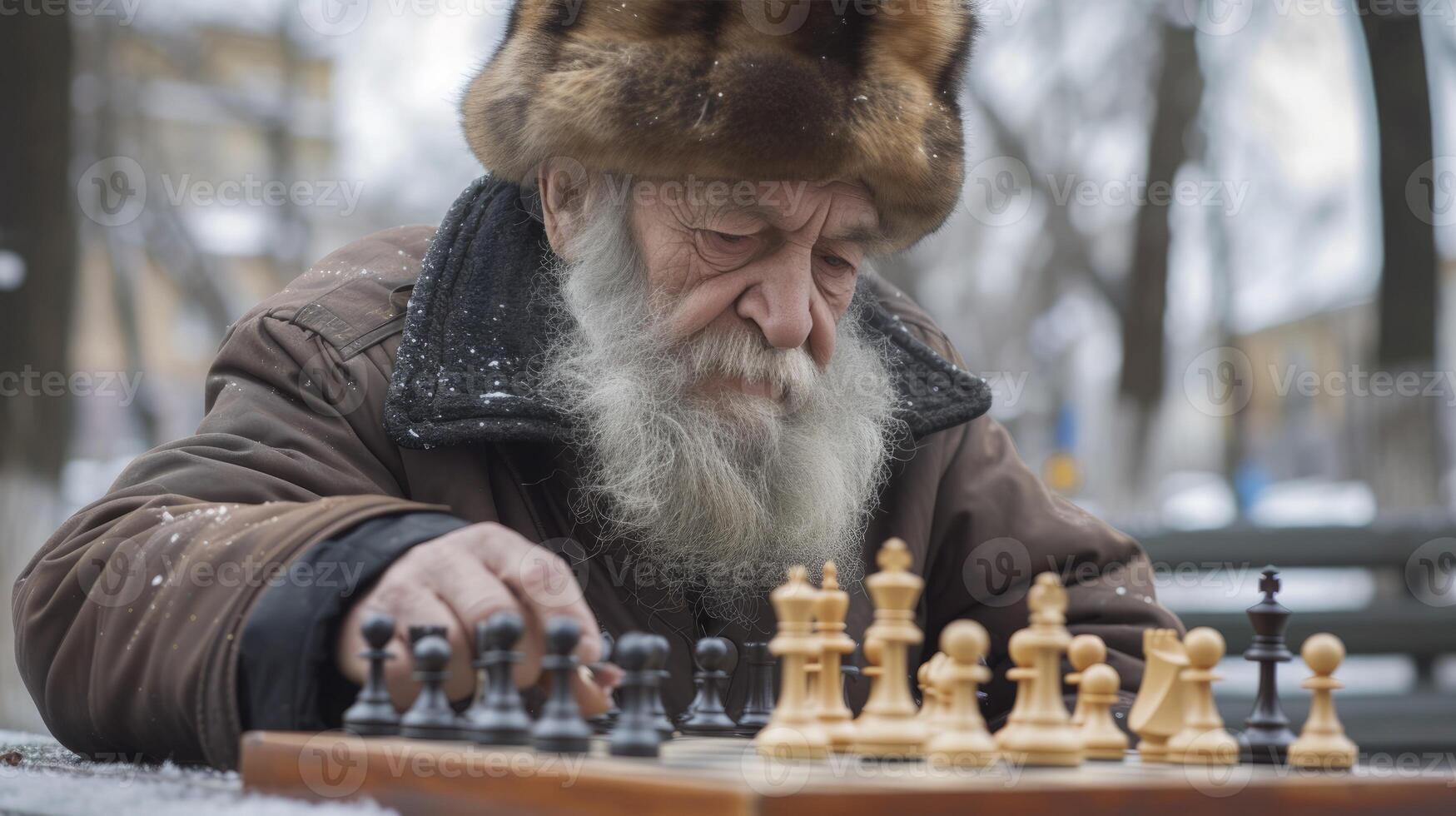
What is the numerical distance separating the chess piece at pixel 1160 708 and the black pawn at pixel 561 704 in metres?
0.74

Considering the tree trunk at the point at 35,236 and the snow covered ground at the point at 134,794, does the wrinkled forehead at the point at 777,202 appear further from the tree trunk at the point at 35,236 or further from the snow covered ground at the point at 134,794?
the tree trunk at the point at 35,236

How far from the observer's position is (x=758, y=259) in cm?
288

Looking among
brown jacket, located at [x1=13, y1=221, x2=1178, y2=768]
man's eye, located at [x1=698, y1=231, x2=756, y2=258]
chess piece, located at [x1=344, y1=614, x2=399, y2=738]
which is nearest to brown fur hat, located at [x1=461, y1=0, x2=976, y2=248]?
man's eye, located at [x1=698, y1=231, x2=756, y2=258]

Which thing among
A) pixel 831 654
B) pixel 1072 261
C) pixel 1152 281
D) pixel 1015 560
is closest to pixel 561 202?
pixel 1015 560

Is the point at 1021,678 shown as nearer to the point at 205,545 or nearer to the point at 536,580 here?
the point at 536,580

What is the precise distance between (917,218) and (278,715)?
1739mm

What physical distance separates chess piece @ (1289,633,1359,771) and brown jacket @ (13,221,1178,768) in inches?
45.0

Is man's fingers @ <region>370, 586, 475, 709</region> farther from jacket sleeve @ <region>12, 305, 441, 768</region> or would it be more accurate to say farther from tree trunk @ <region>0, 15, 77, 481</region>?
tree trunk @ <region>0, 15, 77, 481</region>

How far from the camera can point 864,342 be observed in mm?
3404

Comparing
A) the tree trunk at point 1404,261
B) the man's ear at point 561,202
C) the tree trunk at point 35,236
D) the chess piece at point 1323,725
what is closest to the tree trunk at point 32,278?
the tree trunk at point 35,236

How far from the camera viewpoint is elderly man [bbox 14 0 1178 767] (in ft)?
8.95

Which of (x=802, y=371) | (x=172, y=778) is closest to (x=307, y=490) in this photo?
(x=172, y=778)

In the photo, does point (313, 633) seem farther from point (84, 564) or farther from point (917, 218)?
point (917, 218)

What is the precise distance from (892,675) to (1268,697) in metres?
0.62
